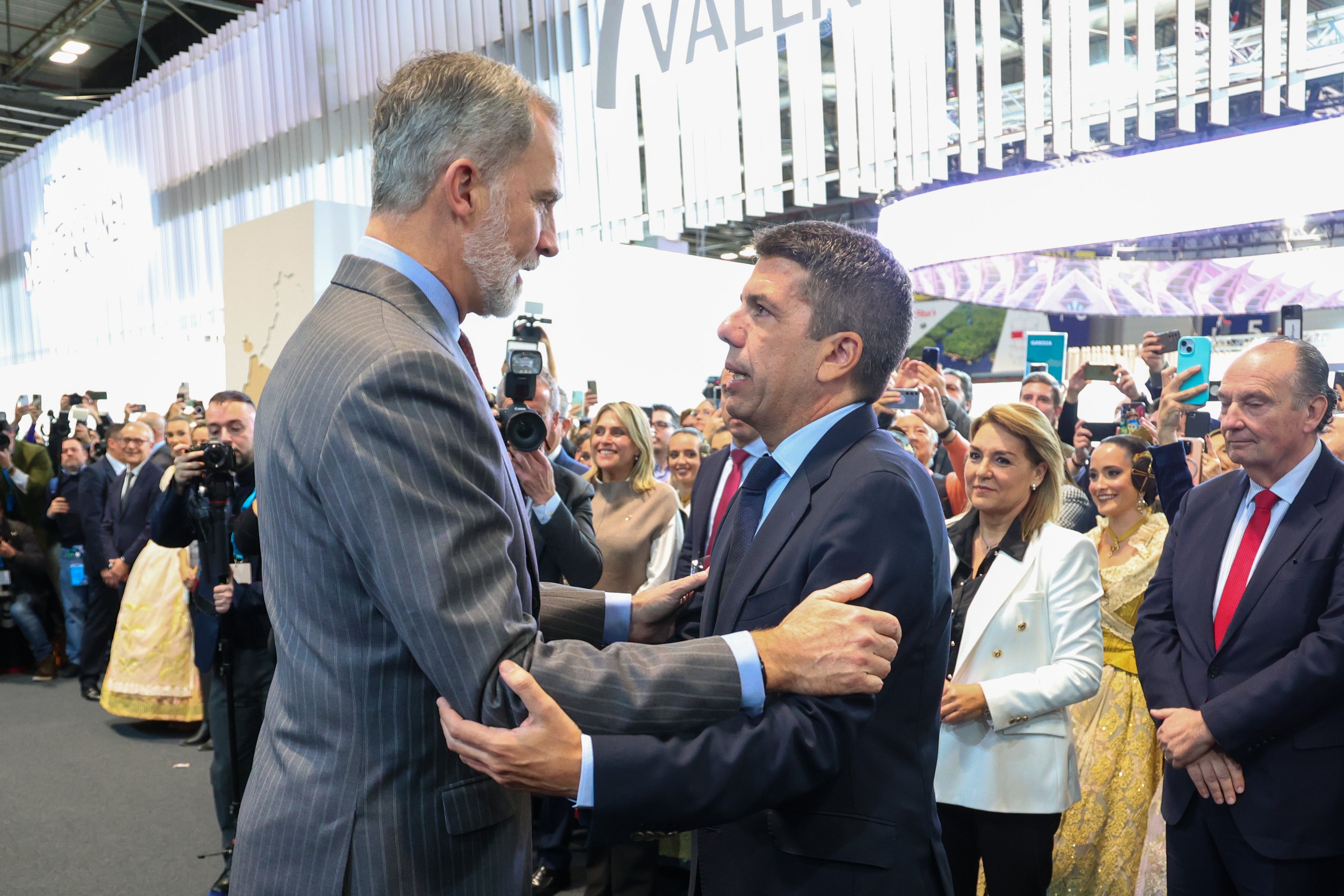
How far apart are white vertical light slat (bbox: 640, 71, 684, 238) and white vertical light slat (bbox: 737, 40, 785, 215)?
19.5 inches

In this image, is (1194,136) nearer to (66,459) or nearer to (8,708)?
(66,459)

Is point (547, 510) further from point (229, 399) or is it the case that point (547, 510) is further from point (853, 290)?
point (853, 290)

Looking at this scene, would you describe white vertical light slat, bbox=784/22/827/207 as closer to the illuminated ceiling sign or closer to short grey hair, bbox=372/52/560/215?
the illuminated ceiling sign

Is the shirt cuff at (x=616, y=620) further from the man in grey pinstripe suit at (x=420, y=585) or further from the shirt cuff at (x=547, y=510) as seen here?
the shirt cuff at (x=547, y=510)

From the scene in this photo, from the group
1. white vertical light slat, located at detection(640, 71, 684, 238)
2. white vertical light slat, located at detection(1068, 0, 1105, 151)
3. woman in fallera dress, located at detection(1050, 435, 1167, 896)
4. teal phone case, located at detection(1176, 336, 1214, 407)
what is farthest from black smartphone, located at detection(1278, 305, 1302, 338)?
white vertical light slat, located at detection(640, 71, 684, 238)

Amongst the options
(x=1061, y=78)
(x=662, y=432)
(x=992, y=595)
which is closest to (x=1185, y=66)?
(x=1061, y=78)

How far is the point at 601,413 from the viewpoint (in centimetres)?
429

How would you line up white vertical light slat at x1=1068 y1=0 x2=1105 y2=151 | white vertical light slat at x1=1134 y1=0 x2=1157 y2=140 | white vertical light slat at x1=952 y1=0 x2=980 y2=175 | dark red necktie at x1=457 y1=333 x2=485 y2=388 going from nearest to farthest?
1. dark red necktie at x1=457 y1=333 x2=485 y2=388
2. white vertical light slat at x1=1134 y1=0 x2=1157 y2=140
3. white vertical light slat at x1=1068 y1=0 x2=1105 y2=151
4. white vertical light slat at x1=952 y1=0 x2=980 y2=175

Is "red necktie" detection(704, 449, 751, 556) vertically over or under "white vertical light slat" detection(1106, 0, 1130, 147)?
under

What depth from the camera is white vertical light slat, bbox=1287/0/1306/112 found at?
3.87 meters

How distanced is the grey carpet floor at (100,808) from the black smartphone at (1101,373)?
13.0 feet

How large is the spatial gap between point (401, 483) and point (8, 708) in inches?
258

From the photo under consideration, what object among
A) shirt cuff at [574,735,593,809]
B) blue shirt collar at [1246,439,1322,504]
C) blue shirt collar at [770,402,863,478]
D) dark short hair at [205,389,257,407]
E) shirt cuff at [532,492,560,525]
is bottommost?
shirt cuff at [574,735,593,809]

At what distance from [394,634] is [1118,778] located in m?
2.66
